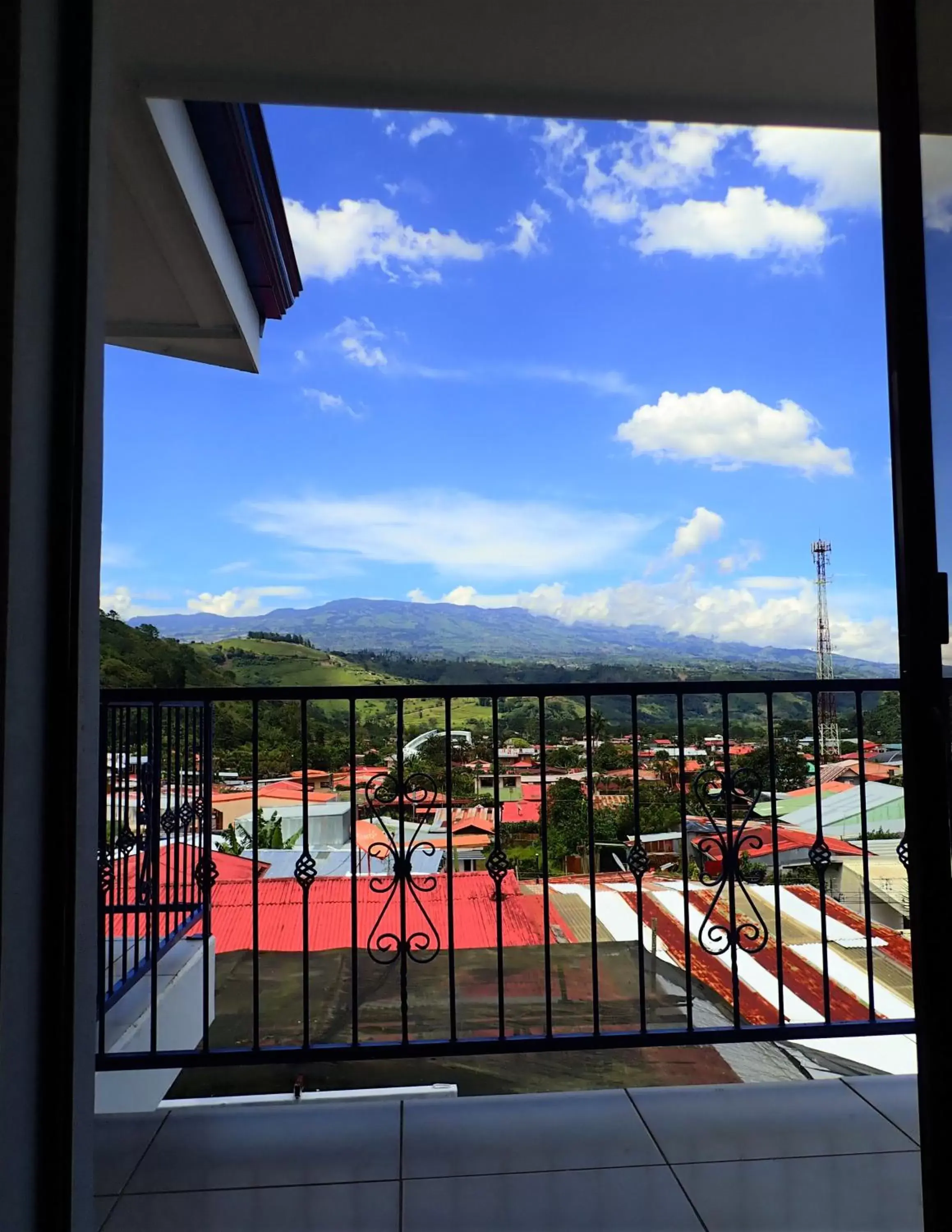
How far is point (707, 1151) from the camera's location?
167 cm

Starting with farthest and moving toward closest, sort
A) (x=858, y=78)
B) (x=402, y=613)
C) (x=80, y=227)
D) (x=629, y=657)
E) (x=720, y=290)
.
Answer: (x=720, y=290)
(x=402, y=613)
(x=629, y=657)
(x=858, y=78)
(x=80, y=227)

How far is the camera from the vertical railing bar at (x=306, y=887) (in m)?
1.97

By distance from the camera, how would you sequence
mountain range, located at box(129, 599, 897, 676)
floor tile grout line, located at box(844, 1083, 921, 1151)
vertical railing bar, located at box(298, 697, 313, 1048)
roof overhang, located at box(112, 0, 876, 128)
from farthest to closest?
mountain range, located at box(129, 599, 897, 676) → vertical railing bar, located at box(298, 697, 313, 1048) → roof overhang, located at box(112, 0, 876, 128) → floor tile grout line, located at box(844, 1083, 921, 1151)

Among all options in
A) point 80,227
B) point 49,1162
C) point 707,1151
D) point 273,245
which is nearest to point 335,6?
point 80,227

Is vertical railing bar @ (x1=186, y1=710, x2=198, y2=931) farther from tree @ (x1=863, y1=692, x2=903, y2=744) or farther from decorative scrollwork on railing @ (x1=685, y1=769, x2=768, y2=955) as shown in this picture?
tree @ (x1=863, y1=692, x2=903, y2=744)

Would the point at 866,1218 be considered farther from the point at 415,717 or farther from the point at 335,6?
the point at 335,6

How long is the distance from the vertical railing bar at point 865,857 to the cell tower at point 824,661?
0.07 metres

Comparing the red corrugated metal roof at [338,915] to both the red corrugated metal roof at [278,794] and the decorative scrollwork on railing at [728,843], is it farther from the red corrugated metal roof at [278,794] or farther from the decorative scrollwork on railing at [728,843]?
the decorative scrollwork on railing at [728,843]

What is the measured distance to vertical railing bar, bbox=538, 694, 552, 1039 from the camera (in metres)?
2.01

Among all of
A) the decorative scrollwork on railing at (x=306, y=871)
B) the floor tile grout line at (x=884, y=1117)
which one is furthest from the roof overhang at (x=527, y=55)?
the floor tile grout line at (x=884, y=1117)

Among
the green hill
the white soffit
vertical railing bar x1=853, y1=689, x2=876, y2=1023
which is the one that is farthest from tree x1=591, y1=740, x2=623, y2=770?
A: the white soffit

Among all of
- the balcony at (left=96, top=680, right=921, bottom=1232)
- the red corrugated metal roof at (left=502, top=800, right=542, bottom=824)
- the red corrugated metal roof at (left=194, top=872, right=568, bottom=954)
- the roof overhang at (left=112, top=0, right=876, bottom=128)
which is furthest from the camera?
the red corrugated metal roof at (left=194, top=872, right=568, bottom=954)

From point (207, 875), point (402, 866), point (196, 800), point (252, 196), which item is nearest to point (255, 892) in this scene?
point (207, 875)

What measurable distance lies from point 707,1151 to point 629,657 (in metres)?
8.77
